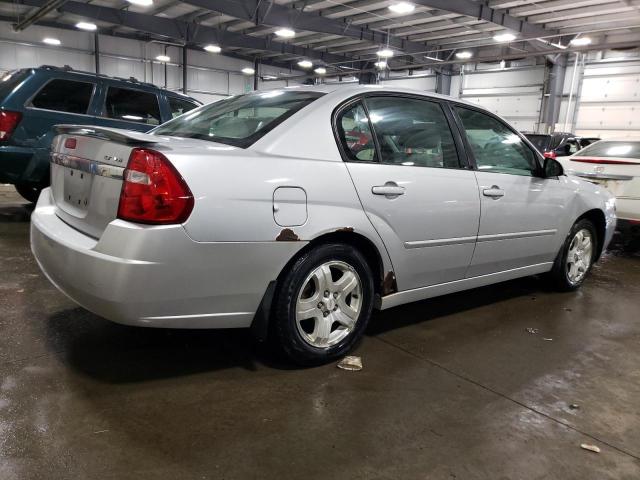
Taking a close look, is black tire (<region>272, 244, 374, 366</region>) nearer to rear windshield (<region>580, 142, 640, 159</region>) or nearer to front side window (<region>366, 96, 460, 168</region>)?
front side window (<region>366, 96, 460, 168</region>)

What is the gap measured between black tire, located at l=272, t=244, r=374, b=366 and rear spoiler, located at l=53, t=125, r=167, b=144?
0.87 m

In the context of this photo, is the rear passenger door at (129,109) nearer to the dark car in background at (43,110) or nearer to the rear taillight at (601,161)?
the dark car in background at (43,110)

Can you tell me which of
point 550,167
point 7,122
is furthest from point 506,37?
point 7,122

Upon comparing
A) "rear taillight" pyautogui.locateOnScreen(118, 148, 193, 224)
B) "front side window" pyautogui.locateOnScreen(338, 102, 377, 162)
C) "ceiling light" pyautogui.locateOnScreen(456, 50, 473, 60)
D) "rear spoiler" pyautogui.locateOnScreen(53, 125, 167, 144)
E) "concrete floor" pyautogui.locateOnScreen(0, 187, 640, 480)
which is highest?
"ceiling light" pyautogui.locateOnScreen(456, 50, 473, 60)

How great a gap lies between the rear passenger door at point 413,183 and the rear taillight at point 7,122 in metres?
4.16

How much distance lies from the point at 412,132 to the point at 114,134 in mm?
1658

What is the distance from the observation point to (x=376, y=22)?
14742 mm

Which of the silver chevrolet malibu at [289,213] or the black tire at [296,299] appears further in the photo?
the black tire at [296,299]

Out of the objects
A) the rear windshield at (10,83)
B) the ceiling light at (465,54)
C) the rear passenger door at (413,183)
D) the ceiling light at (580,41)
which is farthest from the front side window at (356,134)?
the ceiling light at (465,54)

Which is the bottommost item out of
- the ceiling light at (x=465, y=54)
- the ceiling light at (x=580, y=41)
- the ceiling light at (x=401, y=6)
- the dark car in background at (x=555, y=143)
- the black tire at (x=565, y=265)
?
the black tire at (x=565, y=265)

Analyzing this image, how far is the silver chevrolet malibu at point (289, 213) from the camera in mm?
1970

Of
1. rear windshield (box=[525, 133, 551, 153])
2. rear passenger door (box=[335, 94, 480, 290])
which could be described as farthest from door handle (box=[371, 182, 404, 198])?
rear windshield (box=[525, 133, 551, 153])

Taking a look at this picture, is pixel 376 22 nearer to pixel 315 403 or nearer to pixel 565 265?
pixel 565 265

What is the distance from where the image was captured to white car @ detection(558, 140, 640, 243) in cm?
554
